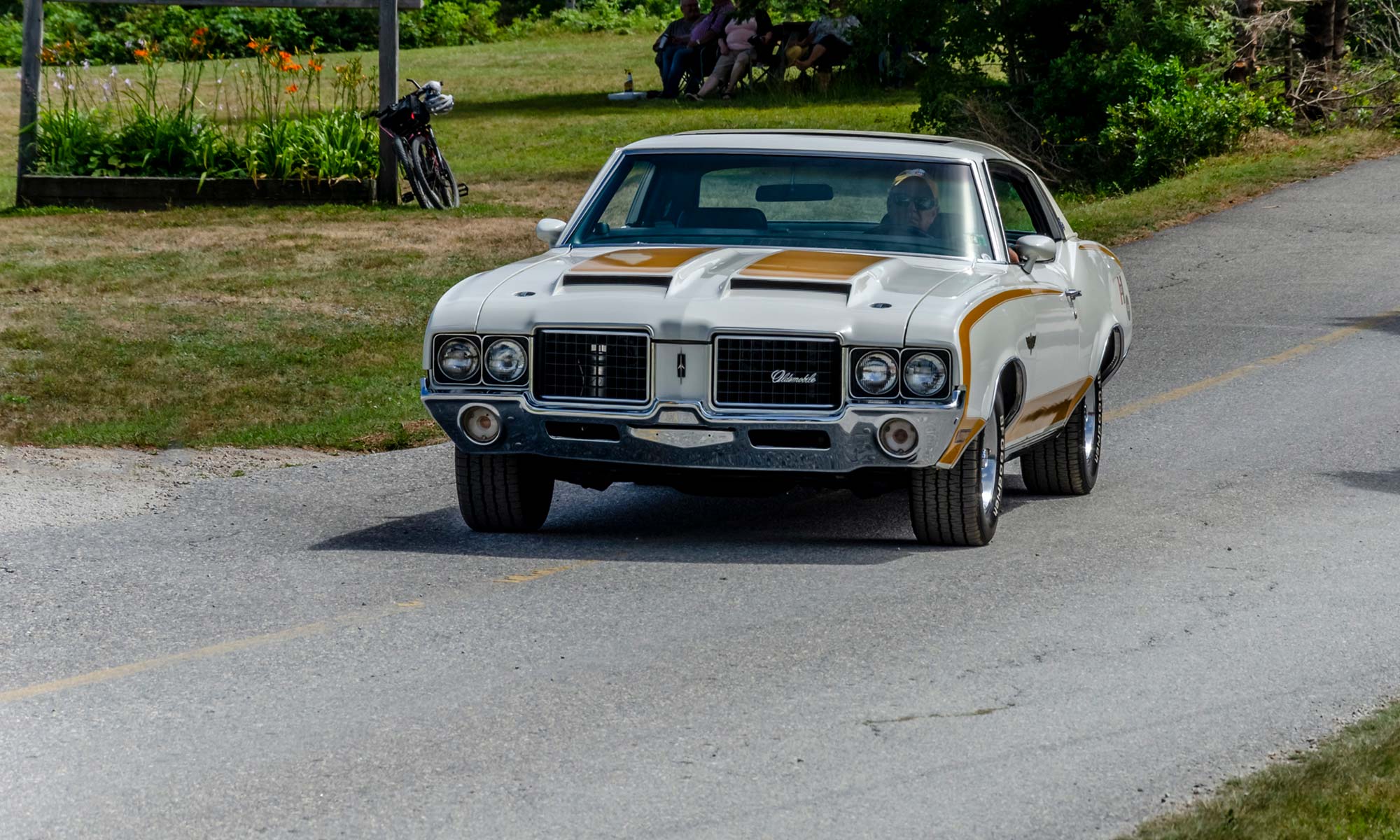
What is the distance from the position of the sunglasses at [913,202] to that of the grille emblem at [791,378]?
1.55 m

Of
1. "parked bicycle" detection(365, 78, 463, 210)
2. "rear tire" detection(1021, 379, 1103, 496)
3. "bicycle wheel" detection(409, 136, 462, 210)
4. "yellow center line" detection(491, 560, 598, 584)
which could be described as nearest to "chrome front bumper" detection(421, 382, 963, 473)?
"yellow center line" detection(491, 560, 598, 584)

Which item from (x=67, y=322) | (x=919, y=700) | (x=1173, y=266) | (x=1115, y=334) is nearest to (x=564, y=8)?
(x=1173, y=266)

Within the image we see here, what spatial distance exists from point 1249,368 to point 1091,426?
435 centimetres

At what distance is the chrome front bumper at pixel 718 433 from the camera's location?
297 inches

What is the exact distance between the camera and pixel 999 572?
25.4 feet

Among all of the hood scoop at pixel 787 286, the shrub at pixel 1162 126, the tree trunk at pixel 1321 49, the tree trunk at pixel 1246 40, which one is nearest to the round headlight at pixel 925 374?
the hood scoop at pixel 787 286

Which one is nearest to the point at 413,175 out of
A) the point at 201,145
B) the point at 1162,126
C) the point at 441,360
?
the point at 201,145

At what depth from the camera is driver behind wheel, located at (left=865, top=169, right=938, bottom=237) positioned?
8.80m

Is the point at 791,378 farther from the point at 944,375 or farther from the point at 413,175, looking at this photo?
the point at 413,175

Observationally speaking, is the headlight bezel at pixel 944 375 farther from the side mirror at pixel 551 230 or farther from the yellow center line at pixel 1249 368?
the yellow center line at pixel 1249 368

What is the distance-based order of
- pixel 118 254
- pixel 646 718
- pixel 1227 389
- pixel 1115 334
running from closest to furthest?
1. pixel 646 718
2. pixel 1115 334
3. pixel 1227 389
4. pixel 118 254

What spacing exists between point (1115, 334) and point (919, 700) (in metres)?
4.67

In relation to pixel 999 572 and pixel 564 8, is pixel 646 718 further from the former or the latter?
pixel 564 8

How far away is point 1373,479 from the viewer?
9.94 metres
